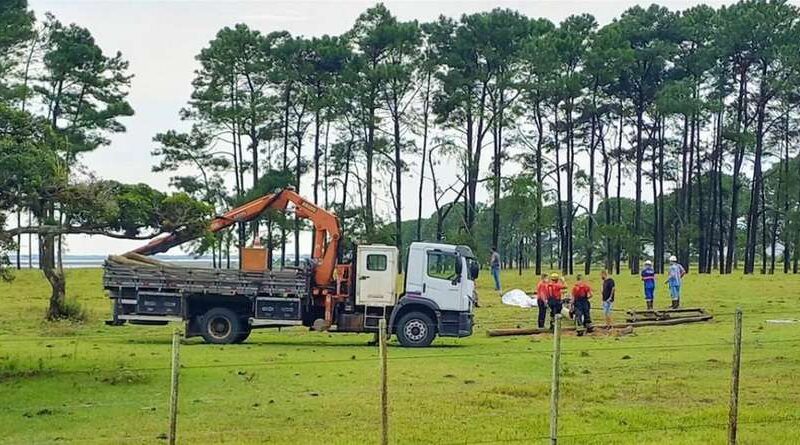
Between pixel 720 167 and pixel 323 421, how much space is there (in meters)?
62.8

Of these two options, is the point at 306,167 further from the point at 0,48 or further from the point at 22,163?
the point at 22,163

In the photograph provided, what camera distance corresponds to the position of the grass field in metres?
13.5

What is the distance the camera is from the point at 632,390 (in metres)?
17.0

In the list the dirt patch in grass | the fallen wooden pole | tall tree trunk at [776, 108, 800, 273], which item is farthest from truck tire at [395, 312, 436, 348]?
tall tree trunk at [776, 108, 800, 273]

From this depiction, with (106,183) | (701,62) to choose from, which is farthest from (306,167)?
(106,183)

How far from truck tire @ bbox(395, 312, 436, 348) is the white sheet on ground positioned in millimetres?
11893

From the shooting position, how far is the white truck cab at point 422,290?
25.2m

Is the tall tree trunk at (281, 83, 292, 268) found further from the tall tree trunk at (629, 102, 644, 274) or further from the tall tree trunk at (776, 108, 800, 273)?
the tall tree trunk at (776, 108, 800, 273)

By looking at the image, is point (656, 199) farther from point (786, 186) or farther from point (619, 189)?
point (786, 186)

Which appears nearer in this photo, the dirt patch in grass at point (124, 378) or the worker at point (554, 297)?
the dirt patch in grass at point (124, 378)

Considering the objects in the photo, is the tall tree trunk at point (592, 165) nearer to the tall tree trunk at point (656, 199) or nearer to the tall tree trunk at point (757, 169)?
the tall tree trunk at point (656, 199)

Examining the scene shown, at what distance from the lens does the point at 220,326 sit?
25.8 m

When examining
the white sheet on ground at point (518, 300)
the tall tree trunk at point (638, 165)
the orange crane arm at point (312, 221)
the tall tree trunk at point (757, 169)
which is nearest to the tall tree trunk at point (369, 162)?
the tall tree trunk at point (638, 165)

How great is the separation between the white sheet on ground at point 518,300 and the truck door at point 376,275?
12185mm
